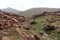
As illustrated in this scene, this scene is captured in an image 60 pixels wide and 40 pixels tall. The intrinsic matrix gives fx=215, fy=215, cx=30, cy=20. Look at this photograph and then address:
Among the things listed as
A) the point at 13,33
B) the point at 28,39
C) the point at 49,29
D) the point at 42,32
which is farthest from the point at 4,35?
the point at 49,29

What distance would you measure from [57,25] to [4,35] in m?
19.3

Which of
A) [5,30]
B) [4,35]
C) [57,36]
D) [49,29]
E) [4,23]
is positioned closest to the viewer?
[4,35]

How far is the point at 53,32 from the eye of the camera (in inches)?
1781

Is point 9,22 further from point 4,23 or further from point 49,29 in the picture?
point 49,29

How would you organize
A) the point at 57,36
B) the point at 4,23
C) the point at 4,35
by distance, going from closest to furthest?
the point at 4,35 → the point at 4,23 → the point at 57,36

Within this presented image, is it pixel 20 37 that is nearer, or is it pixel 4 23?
pixel 20 37

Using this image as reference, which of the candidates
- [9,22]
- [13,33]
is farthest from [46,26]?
[13,33]

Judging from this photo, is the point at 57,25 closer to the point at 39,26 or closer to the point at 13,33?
the point at 39,26

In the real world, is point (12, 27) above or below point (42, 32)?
above

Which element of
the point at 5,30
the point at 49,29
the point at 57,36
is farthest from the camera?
the point at 49,29

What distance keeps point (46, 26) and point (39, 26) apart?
2.49m

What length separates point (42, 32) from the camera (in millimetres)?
44188

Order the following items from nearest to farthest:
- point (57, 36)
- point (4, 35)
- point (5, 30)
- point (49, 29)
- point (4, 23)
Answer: point (4, 35) < point (5, 30) < point (4, 23) < point (57, 36) < point (49, 29)

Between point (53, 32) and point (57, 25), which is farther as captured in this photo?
point (57, 25)
